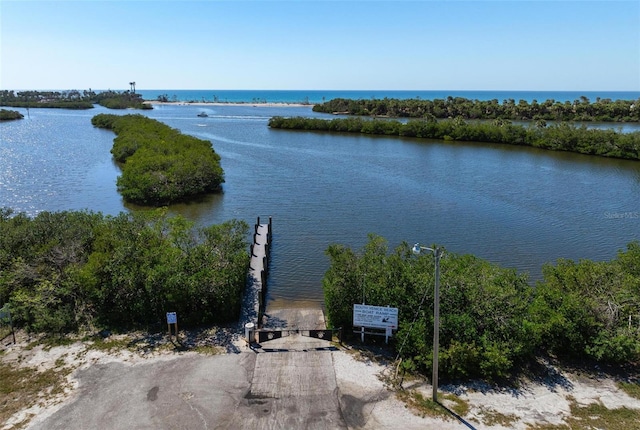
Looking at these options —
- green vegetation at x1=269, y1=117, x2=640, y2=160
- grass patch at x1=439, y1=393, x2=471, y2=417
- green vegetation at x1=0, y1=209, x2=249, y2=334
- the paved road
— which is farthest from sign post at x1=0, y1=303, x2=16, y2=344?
green vegetation at x1=269, y1=117, x2=640, y2=160

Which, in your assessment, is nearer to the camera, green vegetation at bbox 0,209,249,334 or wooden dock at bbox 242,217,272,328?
green vegetation at bbox 0,209,249,334

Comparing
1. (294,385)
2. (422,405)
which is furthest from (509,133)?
(294,385)

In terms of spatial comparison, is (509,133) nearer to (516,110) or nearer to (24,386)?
(516,110)

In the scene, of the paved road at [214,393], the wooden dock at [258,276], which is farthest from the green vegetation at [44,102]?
the paved road at [214,393]

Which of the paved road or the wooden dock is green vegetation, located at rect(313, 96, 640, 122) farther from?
the paved road

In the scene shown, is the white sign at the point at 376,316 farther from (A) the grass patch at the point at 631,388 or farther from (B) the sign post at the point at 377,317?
(A) the grass patch at the point at 631,388

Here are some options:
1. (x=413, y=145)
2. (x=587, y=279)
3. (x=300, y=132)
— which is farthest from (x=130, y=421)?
(x=300, y=132)
